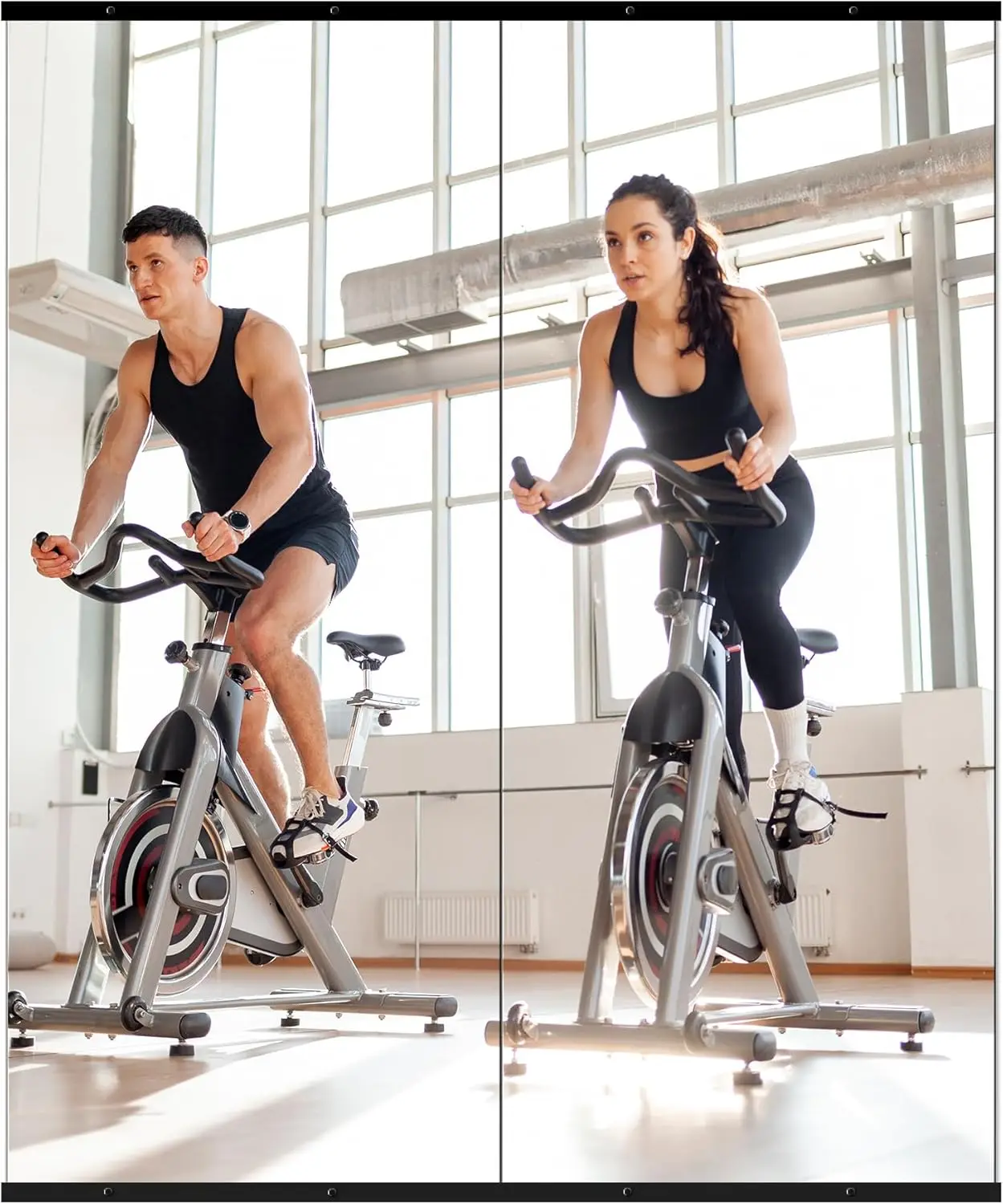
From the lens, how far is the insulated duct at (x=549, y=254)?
6.77 ft

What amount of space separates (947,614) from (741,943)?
131 centimetres

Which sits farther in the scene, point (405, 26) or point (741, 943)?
point (741, 943)

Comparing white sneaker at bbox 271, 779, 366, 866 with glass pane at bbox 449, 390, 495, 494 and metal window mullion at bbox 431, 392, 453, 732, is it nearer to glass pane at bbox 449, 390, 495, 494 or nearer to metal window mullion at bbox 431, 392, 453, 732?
metal window mullion at bbox 431, 392, 453, 732

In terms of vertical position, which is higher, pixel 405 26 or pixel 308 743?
pixel 405 26

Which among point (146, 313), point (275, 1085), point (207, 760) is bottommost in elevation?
point (275, 1085)

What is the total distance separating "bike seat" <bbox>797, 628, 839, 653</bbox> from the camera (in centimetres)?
217

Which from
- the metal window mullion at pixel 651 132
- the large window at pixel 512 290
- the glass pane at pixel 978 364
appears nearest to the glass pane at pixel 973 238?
the large window at pixel 512 290

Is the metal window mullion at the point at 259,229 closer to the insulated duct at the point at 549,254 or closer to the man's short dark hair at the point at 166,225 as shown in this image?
the man's short dark hair at the point at 166,225

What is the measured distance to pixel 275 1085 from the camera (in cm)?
202

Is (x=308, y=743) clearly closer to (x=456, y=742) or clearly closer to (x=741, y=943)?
(x=456, y=742)

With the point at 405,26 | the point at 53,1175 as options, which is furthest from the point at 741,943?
the point at 405,26

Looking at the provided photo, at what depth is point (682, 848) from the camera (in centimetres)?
204

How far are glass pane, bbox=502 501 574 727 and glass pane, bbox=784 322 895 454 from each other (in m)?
0.49

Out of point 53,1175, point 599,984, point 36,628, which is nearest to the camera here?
point 53,1175
